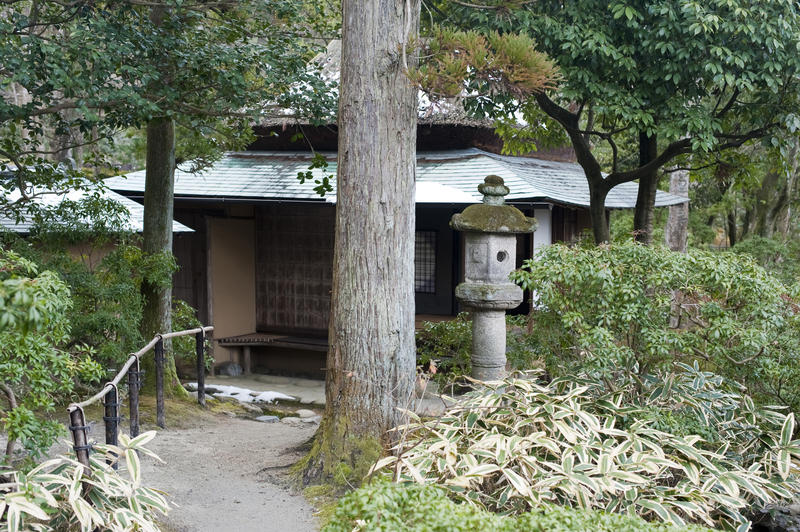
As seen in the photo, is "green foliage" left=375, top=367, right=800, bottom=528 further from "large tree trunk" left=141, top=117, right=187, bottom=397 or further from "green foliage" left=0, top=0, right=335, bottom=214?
"large tree trunk" left=141, top=117, right=187, bottom=397

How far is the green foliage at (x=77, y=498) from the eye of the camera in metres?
3.82

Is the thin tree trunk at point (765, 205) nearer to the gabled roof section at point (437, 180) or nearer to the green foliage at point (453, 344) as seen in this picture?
the gabled roof section at point (437, 180)

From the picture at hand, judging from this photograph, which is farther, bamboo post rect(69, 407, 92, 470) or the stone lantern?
the stone lantern

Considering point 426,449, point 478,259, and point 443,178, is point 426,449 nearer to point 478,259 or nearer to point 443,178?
point 478,259

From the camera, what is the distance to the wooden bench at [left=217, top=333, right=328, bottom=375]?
13.1 meters

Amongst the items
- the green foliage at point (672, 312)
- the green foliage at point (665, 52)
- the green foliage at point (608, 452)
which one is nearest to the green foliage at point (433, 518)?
the green foliage at point (608, 452)

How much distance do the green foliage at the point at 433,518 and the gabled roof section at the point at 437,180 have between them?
7.03m

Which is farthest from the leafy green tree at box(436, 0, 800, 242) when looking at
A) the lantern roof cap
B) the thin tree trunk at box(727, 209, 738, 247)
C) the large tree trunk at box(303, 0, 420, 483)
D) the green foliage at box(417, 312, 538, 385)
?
the thin tree trunk at box(727, 209, 738, 247)

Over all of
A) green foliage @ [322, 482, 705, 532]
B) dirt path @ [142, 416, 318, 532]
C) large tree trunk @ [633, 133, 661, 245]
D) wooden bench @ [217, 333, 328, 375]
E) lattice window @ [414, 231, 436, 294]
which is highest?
large tree trunk @ [633, 133, 661, 245]

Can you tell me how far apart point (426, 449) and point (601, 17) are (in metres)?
5.87

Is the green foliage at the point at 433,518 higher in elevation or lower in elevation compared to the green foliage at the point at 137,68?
lower

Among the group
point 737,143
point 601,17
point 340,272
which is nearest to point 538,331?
point 340,272

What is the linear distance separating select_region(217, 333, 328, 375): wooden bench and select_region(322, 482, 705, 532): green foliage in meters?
9.26

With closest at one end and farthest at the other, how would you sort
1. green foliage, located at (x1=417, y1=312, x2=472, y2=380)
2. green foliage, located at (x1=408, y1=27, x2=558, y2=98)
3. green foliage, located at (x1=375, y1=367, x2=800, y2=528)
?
green foliage, located at (x1=375, y1=367, x2=800, y2=528)
green foliage, located at (x1=408, y1=27, x2=558, y2=98)
green foliage, located at (x1=417, y1=312, x2=472, y2=380)
